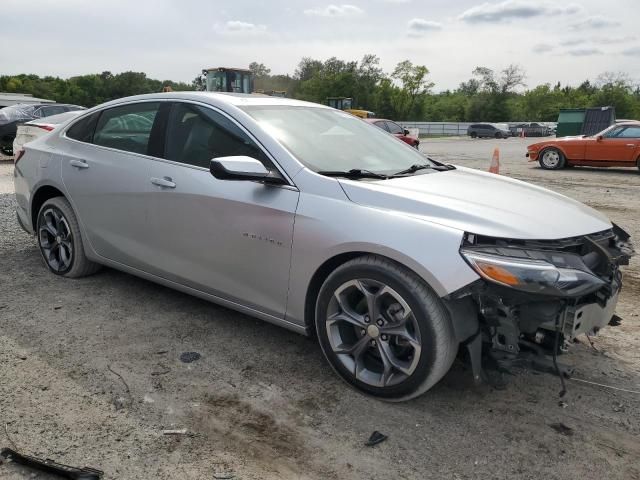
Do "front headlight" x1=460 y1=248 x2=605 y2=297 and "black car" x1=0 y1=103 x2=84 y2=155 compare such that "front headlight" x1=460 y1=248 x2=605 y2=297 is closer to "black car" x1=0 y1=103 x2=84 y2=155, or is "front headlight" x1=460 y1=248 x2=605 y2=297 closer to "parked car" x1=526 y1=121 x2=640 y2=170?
"black car" x1=0 y1=103 x2=84 y2=155

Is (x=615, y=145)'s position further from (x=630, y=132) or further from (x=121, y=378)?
(x=121, y=378)

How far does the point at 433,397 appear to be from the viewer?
9.76ft

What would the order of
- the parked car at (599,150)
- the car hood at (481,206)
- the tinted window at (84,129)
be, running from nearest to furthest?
1. the car hood at (481,206)
2. the tinted window at (84,129)
3. the parked car at (599,150)

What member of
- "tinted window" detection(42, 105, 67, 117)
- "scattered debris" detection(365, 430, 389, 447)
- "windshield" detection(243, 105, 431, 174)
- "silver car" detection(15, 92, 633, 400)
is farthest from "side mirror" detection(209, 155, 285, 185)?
"tinted window" detection(42, 105, 67, 117)

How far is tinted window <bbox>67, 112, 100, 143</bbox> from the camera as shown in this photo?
14.4 feet

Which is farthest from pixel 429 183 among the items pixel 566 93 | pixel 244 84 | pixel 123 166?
pixel 566 93

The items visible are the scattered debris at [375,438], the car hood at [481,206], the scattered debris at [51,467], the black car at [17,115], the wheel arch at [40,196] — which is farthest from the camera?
the black car at [17,115]

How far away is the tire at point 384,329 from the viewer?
2.64 metres

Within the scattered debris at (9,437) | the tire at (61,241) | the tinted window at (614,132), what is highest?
the tinted window at (614,132)

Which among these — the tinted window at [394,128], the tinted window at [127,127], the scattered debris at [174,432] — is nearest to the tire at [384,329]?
the scattered debris at [174,432]

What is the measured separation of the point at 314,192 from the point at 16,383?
6.37 ft

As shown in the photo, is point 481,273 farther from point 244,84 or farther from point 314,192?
point 244,84

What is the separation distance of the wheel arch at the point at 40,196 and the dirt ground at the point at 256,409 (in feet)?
3.27

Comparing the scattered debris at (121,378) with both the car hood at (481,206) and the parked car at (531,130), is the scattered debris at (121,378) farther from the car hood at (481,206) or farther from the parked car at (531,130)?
the parked car at (531,130)
